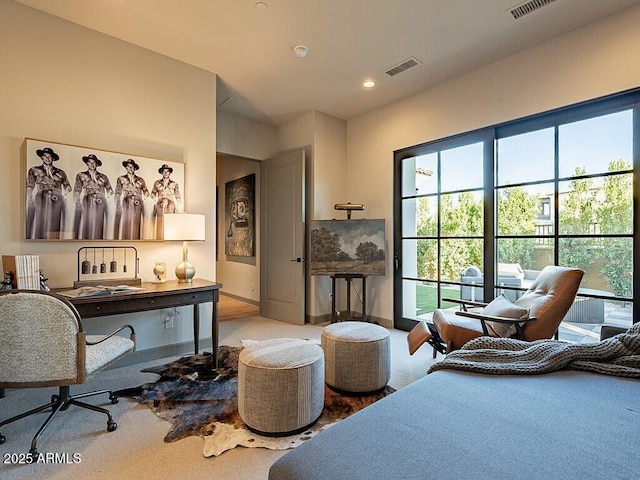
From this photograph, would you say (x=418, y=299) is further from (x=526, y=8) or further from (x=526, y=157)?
(x=526, y=8)

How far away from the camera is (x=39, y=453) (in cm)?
171

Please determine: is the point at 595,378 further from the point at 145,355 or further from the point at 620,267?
the point at 145,355

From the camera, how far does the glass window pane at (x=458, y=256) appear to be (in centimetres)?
348

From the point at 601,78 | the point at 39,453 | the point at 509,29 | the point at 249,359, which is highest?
the point at 509,29

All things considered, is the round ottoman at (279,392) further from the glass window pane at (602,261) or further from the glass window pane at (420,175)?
the glass window pane at (420,175)

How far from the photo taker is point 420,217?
4.06 metres

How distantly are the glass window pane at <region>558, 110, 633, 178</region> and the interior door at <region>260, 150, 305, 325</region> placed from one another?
2.89 meters

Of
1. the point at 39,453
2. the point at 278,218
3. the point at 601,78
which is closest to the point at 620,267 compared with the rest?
the point at 601,78

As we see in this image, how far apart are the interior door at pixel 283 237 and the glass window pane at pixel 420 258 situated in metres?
1.39

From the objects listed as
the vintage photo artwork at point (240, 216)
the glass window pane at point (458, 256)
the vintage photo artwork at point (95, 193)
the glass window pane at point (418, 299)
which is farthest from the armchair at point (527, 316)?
the vintage photo artwork at point (240, 216)

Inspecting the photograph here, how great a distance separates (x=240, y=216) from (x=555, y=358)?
5.19 meters

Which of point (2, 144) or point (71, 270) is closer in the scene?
point (2, 144)

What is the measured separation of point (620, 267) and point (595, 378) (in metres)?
1.87

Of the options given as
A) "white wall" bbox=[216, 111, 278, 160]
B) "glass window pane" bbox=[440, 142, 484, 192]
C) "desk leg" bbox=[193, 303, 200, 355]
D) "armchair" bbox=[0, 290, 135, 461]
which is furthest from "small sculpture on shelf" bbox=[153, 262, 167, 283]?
"glass window pane" bbox=[440, 142, 484, 192]
